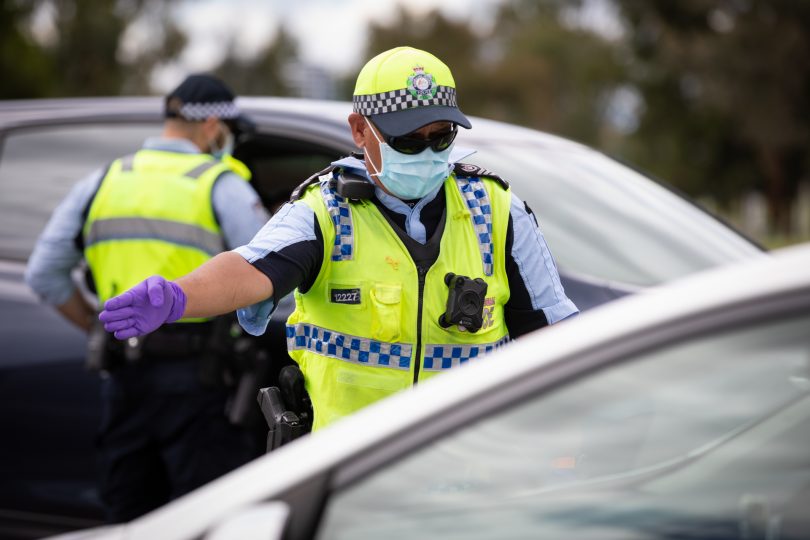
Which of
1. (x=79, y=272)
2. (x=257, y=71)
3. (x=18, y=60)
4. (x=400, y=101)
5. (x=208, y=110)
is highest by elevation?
(x=400, y=101)

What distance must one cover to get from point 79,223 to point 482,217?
1625 mm

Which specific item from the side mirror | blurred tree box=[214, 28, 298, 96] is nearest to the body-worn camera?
the side mirror

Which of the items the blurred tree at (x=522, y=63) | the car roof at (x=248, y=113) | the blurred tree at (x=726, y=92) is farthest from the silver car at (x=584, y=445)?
the blurred tree at (x=522, y=63)

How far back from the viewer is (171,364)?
367 cm

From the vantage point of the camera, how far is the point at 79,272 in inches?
163

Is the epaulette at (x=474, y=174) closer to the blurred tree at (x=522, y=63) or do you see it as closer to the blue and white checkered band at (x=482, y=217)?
the blue and white checkered band at (x=482, y=217)

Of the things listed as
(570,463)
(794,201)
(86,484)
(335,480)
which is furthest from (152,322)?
(794,201)

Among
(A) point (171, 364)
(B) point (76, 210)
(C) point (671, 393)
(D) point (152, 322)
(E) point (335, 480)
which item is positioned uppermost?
(C) point (671, 393)

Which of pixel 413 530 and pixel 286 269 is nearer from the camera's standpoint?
pixel 413 530

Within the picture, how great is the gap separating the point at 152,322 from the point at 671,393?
45.0 inches

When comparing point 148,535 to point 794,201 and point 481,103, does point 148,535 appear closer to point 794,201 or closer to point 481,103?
point 794,201

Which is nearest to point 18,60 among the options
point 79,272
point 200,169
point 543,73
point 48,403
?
point 543,73

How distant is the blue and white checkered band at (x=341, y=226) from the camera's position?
254 centimetres

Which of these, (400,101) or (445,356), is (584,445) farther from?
(400,101)
